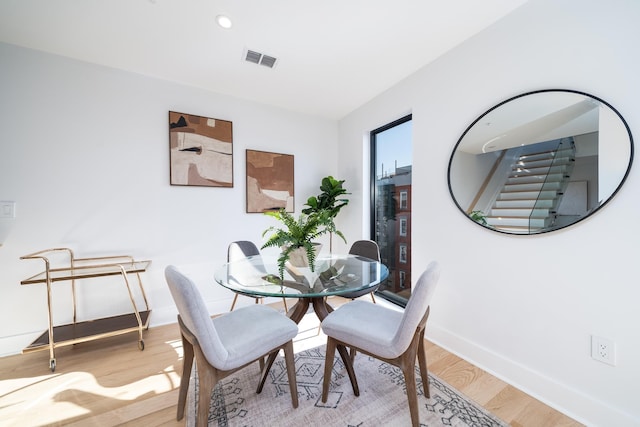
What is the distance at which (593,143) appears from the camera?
4.39 ft

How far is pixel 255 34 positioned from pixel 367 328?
7.41 ft

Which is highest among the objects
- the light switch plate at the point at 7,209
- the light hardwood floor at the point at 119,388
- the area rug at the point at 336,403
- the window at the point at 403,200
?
the window at the point at 403,200

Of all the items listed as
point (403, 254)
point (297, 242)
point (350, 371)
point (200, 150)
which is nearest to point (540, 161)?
point (403, 254)

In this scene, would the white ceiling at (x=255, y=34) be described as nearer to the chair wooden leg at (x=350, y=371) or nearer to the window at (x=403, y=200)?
the window at (x=403, y=200)

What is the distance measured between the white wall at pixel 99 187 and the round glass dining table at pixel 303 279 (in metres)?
1.00

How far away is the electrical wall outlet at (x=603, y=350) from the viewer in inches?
50.8

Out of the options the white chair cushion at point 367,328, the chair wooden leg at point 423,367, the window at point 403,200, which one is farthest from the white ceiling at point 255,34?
the chair wooden leg at point 423,367

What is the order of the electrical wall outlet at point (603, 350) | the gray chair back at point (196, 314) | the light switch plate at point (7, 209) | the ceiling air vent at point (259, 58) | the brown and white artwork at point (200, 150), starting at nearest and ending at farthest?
the gray chair back at point (196, 314), the electrical wall outlet at point (603, 350), the light switch plate at point (7, 209), the ceiling air vent at point (259, 58), the brown and white artwork at point (200, 150)

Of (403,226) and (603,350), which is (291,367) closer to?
(603,350)

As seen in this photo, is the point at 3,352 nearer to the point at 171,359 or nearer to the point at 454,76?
the point at 171,359

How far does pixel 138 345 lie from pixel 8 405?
724 millimetres

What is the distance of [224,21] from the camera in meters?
1.76

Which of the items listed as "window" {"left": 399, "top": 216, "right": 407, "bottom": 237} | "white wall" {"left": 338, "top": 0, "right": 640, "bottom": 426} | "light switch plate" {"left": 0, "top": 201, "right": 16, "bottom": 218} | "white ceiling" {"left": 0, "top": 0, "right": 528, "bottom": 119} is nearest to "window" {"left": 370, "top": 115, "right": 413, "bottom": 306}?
"window" {"left": 399, "top": 216, "right": 407, "bottom": 237}

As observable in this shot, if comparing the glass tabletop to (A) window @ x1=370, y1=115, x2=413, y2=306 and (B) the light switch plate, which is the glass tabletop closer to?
(A) window @ x1=370, y1=115, x2=413, y2=306
